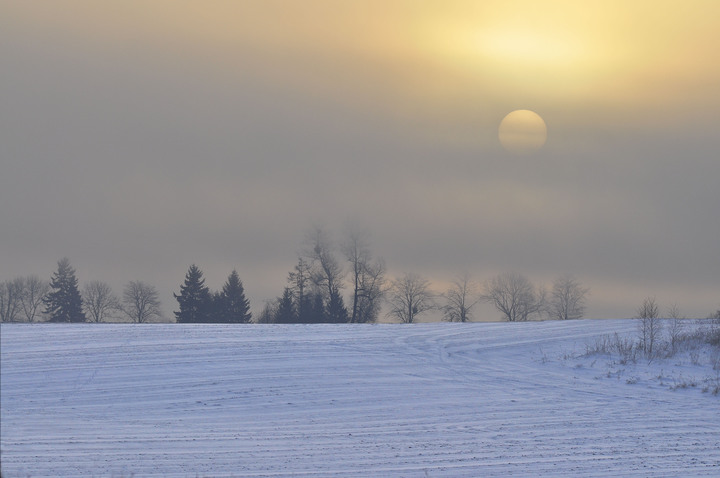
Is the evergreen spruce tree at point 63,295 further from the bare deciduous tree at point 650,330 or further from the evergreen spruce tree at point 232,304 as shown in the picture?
the evergreen spruce tree at point 232,304

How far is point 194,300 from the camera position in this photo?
54.5 meters

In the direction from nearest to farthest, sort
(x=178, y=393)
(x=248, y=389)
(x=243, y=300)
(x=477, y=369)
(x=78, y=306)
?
(x=78, y=306)
(x=178, y=393)
(x=248, y=389)
(x=477, y=369)
(x=243, y=300)

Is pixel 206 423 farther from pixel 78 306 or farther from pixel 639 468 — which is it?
pixel 639 468

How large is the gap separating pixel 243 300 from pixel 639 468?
169ft

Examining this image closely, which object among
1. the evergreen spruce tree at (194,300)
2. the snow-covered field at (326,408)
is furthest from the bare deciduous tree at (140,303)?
the snow-covered field at (326,408)

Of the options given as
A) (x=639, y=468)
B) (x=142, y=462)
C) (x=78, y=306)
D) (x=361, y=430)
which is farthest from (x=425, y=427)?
(x=78, y=306)

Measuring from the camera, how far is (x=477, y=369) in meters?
25.1

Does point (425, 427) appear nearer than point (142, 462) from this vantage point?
No

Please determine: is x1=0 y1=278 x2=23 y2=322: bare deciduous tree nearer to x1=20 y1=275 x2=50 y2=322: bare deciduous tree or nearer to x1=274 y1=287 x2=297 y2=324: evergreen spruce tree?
x1=20 y1=275 x2=50 y2=322: bare deciduous tree

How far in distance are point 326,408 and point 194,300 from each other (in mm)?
37485

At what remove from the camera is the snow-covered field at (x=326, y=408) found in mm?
12016

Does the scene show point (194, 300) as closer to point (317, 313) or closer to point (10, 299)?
point (317, 313)

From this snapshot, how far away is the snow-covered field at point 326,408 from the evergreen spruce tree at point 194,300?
25.8 metres

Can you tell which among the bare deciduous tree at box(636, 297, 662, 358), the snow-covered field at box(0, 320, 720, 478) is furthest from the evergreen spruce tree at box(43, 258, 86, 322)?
the bare deciduous tree at box(636, 297, 662, 358)
